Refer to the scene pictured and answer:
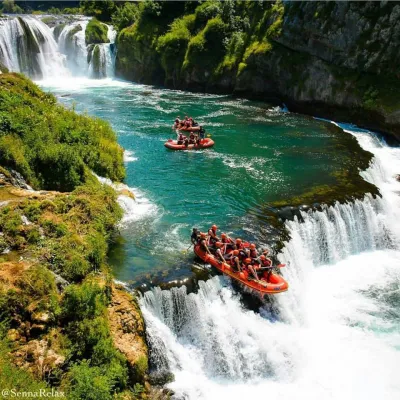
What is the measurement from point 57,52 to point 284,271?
5060cm

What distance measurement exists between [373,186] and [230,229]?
8822mm

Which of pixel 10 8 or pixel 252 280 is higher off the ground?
pixel 10 8

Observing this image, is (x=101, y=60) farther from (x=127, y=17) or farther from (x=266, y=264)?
(x=266, y=264)

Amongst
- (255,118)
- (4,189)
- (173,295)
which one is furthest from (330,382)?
(255,118)

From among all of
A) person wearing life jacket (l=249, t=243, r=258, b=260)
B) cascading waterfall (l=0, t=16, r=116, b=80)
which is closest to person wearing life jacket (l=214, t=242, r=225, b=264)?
person wearing life jacket (l=249, t=243, r=258, b=260)

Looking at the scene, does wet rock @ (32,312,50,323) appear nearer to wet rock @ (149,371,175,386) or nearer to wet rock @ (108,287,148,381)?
wet rock @ (108,287,148,381)

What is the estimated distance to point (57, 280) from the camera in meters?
10.6

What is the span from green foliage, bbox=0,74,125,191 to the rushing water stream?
8.35 feet

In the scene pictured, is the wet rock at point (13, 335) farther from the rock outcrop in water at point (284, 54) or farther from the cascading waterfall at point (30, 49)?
the cascading waterfall at point (30, 49)

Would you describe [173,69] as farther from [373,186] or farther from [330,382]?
→ [330,382]

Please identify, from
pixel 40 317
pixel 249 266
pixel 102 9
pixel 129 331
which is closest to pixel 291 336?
pixel 249 266

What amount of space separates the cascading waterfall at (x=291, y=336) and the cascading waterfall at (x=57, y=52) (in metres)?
45.8

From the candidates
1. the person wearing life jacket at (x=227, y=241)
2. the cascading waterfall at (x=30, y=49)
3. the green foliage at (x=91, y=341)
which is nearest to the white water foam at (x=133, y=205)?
A: the person wearing life jacket at (x=227, y=241)

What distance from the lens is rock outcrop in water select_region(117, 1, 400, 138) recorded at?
98.3 ft
